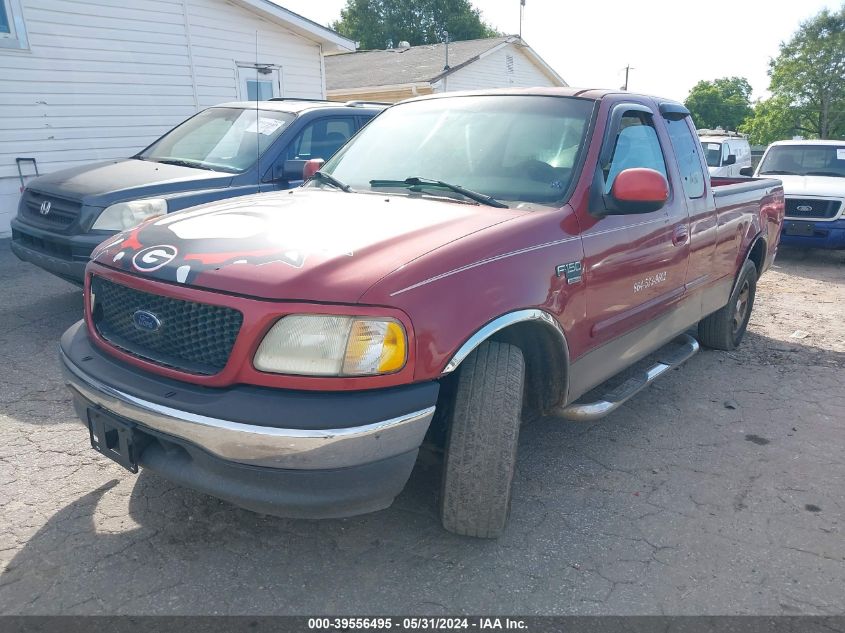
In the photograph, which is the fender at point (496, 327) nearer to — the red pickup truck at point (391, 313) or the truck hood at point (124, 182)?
the red pickup truck at point (391, 313)

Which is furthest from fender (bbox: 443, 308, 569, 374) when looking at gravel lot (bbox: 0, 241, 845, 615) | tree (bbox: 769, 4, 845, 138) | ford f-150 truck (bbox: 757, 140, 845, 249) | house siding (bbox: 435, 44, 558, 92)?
tree (bbox: 769, 4, 845, 138)

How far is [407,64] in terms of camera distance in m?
22.6

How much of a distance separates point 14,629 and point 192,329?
3.82 feet

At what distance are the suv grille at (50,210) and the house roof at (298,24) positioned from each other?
832cm

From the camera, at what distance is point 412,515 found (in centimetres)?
289

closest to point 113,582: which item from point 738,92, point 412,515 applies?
point 412,515

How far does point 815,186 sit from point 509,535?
9186mm

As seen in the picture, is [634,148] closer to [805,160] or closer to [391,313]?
[391,313]

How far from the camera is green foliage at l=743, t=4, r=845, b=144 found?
39.7 metres

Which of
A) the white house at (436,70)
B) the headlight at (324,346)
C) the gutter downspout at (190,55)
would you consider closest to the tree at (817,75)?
the white house at (436,70)

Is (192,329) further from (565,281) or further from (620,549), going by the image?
(620,549)

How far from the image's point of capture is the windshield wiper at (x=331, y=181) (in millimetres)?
3412

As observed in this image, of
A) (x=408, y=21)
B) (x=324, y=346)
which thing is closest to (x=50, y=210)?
(x=324, y=346)

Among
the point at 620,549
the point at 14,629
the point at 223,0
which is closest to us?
the point at 14,629
